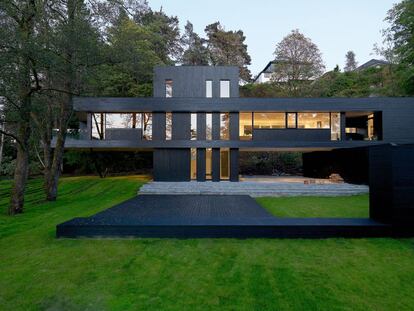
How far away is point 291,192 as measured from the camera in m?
13.7

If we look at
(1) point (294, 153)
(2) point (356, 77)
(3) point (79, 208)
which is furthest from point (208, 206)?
(2) point (356, 77)

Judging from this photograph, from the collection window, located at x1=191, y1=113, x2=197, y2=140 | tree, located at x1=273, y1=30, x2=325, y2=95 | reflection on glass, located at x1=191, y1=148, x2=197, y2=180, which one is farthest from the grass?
tree, located at x1=273, y1=30, x2=325, y2=95

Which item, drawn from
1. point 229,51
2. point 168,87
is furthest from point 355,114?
point 229,51

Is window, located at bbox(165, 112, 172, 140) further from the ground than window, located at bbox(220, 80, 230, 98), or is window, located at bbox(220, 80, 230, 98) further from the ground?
window, located at bbox(220, 80, 230, 98)

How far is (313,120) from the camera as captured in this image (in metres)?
18.7

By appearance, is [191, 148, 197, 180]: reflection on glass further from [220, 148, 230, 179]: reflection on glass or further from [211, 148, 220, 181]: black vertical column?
[220, 148, 230, 179]: reflection on glass

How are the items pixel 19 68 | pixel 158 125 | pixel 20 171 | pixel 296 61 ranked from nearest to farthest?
pixel 19 68 < pixel 20 171 < pixel 158 125 < pixel 296 61

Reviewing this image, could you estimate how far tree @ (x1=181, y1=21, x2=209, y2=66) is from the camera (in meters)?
39.1

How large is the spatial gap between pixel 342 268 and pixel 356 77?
117 feet

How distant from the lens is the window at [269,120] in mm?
18513

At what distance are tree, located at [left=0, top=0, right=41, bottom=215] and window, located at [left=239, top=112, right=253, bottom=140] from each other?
13302 mm

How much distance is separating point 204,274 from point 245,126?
627 inches

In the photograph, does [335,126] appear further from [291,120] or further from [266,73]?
[266,73]

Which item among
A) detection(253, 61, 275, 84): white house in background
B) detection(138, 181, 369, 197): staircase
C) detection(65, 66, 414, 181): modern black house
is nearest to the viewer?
detection(138, 181, 369, 197): staircase
